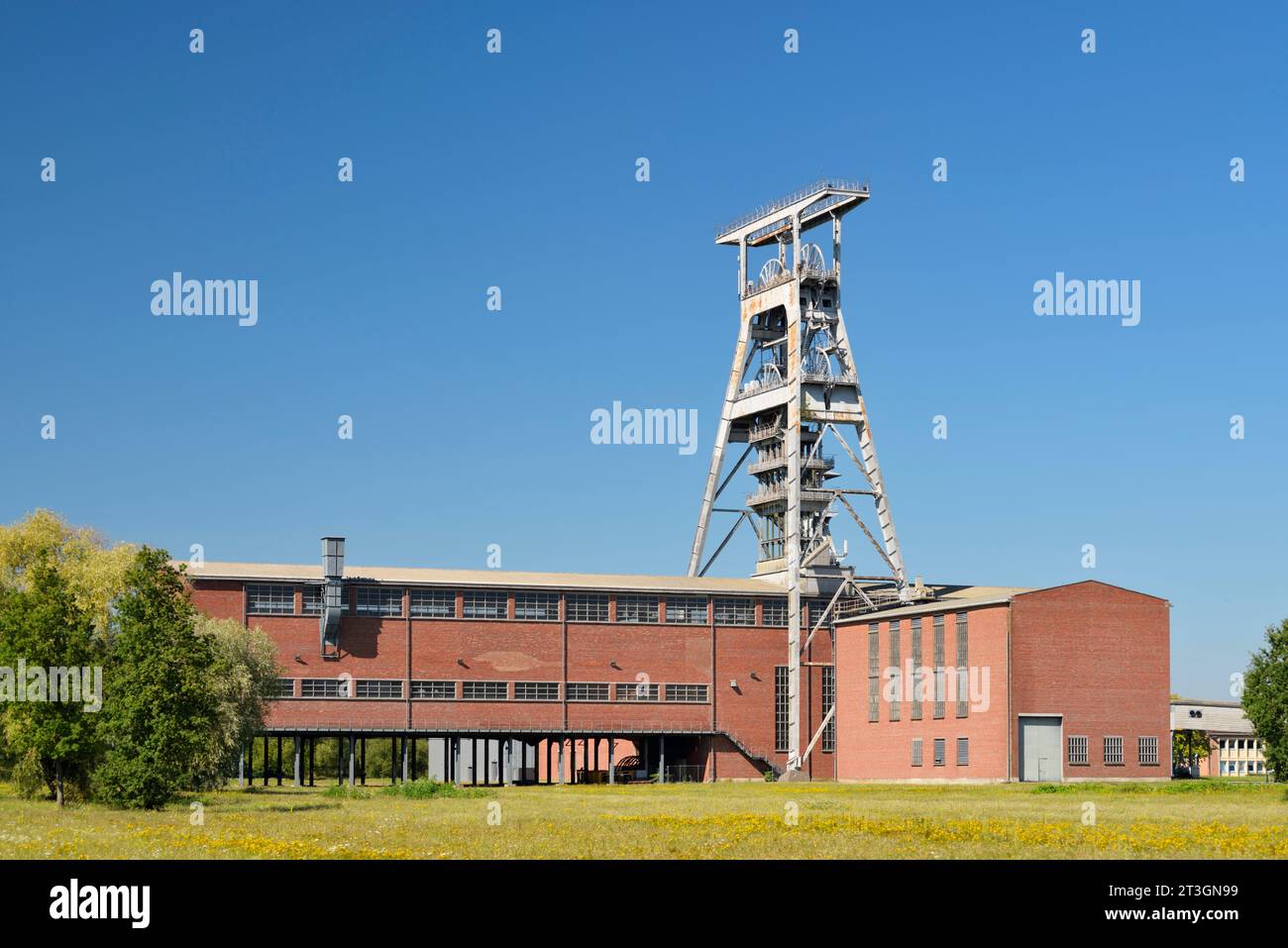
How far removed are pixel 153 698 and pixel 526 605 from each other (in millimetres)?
42563

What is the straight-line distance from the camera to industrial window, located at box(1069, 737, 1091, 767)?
85.8 m

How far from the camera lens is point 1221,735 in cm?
15725

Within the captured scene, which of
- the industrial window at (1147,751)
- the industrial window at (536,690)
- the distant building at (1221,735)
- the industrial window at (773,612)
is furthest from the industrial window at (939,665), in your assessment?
the distant building at (1221,735)

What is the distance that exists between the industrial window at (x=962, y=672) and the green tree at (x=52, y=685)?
46843 millimetres

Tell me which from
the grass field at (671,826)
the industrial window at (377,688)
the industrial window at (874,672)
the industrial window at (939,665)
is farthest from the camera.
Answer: the industrial window at (874,672)

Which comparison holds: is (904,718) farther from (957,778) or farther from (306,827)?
(306,827)

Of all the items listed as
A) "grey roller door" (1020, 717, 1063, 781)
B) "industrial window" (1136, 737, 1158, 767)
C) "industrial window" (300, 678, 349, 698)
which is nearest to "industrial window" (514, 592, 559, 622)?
"industrial window" (300, 678, 349, 698)

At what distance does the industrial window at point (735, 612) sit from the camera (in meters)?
Result: 101

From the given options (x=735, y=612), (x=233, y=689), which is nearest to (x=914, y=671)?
(x=735, y=612)

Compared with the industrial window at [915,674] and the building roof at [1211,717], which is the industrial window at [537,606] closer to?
the industrial window at [915,674]

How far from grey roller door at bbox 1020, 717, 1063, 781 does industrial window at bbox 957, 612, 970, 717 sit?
373 cm

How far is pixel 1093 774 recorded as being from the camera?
8581 cm
